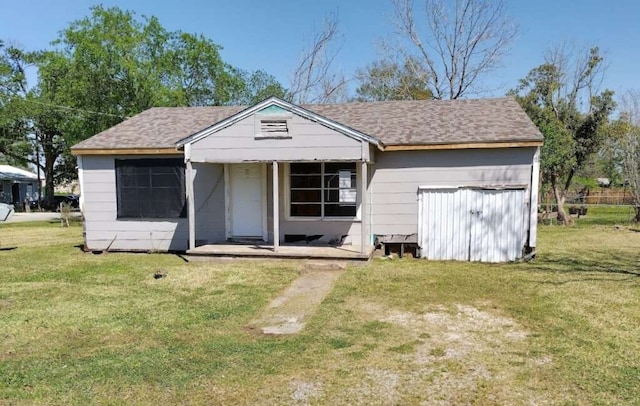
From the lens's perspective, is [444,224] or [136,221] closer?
[444,224]

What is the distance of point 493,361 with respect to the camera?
4410mm

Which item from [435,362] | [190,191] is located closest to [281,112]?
[190,191]

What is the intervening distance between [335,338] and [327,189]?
598 centimetres

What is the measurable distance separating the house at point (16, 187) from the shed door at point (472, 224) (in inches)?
1454

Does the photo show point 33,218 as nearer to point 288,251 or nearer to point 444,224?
point 288,251

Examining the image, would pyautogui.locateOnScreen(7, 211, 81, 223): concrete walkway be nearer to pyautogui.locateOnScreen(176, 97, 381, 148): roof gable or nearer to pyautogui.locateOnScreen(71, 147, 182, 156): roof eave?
pyautogui.locateOnScreen(71, 147, 182, 156): roof eave

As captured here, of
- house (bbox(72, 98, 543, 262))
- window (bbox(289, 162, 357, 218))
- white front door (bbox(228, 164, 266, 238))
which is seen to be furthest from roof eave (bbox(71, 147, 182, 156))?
window (bbox(289, 162, 357, 218))

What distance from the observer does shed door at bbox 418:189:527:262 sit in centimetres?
973

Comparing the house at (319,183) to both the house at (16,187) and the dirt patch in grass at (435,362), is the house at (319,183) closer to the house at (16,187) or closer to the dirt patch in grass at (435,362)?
the dirt patch in grass at (435,362)

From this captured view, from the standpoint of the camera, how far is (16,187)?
3962 cm

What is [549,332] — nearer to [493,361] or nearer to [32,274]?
[493,361]

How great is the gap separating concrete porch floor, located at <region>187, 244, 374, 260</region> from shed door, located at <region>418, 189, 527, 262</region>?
4.79 ft

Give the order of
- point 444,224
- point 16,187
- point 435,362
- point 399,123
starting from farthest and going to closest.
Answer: point 16,187
point 399,123
point 444,224
point 435,362

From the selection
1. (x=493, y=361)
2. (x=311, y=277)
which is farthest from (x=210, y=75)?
(x=493, y=361)
